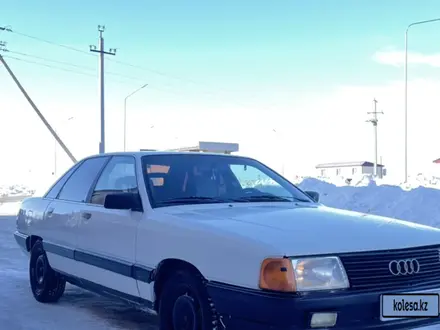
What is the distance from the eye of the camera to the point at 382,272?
12.1ft

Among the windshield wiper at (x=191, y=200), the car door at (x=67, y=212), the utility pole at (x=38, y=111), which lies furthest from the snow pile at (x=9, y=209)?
the windshield wiper at (x=191, y=200)

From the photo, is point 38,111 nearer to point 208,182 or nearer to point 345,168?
point 208,182

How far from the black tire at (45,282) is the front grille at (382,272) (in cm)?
371

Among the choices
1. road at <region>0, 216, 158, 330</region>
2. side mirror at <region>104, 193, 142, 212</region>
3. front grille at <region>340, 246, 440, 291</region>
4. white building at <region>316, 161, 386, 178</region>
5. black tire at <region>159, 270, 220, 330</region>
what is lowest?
road at <region>0, 216, 158, 330</region>

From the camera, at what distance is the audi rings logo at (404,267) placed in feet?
12.3

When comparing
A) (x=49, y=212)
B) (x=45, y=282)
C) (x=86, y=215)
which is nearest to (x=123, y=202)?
(x=86, y=215)

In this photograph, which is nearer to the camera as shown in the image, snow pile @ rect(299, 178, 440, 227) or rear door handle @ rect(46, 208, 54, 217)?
rear door handle @ rect(46, 208, 54, 217)

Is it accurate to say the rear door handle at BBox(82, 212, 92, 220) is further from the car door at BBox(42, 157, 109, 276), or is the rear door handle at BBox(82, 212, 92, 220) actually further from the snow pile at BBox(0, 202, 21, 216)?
the snow pile at BBox(0, 202, 21, 216)

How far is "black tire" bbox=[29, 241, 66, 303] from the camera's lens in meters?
6.43

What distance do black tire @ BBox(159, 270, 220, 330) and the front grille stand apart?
3.04 ft

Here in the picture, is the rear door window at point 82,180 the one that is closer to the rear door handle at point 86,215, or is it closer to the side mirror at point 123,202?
the rear door handle at point 86,215

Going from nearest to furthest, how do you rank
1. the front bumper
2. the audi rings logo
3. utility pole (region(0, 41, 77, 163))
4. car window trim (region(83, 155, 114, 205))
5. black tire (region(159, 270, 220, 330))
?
the front bumper
the audi rings logo
black tire (region(159, 270, 220, 330))
car window trim (region(83, 155, 114, 205))
utility pole (region(0, 41, 77, 163))

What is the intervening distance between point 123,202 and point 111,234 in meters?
0.46

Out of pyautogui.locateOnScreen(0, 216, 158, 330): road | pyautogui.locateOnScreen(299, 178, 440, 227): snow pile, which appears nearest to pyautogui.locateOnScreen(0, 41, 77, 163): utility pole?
pyautogui.locateOnScreen(299, 178, 440, 227): snow pile
